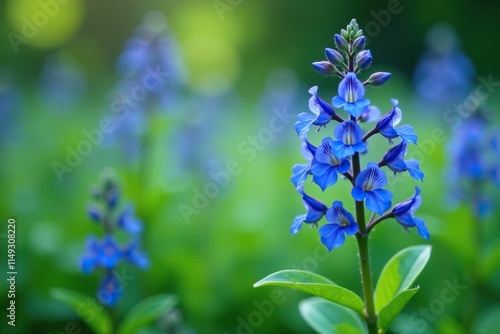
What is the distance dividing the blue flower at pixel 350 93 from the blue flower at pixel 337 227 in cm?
29

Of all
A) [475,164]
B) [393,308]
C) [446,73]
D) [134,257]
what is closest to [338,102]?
[393,308]

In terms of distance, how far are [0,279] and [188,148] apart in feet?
5.61

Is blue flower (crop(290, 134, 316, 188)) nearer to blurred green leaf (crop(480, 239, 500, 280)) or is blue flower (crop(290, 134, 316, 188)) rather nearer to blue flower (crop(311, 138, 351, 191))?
blue flower (crop(311, 138, 351, 191))

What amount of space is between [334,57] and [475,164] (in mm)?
1770

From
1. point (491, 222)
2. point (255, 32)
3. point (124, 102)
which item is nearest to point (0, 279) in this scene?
point (124, 102)

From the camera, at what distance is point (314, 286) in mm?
1858

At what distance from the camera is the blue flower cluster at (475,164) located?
11.2 ft

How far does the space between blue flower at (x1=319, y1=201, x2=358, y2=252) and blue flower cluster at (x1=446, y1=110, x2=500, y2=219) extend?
1.71 metres

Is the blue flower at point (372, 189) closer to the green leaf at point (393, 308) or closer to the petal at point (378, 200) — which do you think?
the petal at point (378, 200)

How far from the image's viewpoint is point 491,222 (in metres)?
4.62

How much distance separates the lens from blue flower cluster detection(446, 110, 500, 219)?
3.42m

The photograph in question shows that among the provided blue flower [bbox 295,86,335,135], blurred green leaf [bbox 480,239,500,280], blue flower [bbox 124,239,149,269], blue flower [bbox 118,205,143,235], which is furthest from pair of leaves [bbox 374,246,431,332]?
blue flower [bbox 118,205,143,235]

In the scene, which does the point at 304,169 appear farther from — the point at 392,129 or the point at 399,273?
the point at 399,273

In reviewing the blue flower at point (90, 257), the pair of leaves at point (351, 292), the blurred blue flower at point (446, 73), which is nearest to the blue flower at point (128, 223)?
the blue flower at point (90, 257)
